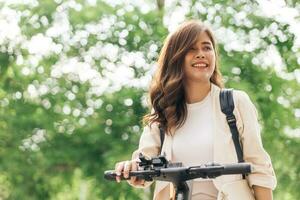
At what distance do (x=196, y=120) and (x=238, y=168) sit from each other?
0.78 meters

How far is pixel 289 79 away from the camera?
848 centimetres

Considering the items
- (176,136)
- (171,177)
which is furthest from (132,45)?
(171,177)

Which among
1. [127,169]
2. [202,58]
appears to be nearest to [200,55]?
[202,58]

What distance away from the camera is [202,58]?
115 inches

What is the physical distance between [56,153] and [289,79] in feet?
9.54

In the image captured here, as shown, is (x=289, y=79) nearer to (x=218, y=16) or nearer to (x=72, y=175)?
(x=218, y=16)

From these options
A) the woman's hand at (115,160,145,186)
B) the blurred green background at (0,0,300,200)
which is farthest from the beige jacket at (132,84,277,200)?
the blurred green background at (0,0,300,200)

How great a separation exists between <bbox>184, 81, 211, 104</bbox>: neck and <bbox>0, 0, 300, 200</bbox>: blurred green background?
514 cm

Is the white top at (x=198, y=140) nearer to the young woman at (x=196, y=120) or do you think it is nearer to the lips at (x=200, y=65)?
the young woman at (x=196, y=120)

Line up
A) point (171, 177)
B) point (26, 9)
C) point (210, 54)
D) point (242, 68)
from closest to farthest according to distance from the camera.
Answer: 1. point (171, 177)
2. point (210, 54)
3. point (242, 68)
4. point (26, 9)

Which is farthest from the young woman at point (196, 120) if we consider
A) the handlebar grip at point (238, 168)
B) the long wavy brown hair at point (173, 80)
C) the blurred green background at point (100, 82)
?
the blurred green background at point (100, 82)

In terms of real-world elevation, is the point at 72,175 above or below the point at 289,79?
below

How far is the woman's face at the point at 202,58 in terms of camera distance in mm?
2910

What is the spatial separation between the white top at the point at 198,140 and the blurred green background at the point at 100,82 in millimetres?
5205
